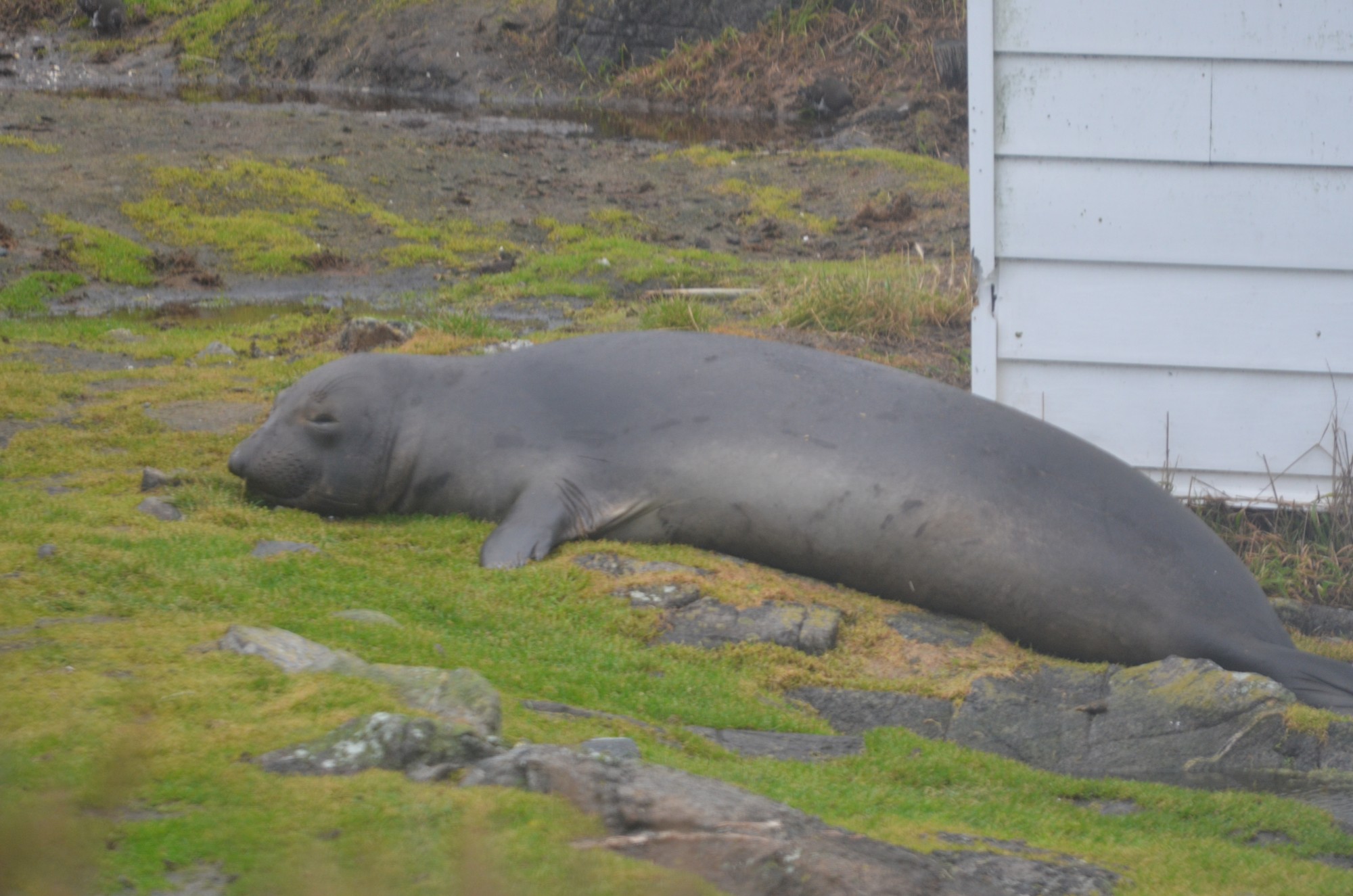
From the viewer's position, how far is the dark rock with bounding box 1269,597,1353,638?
230 inches

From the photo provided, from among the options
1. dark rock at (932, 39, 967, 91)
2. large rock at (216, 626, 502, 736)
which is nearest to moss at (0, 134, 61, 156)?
large rock at (216, 626, 502, 736)

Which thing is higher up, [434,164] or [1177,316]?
[434,164]

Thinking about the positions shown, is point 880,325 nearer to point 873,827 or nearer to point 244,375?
point 244,375

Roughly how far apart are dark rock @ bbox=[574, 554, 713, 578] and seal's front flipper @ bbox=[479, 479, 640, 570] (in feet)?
0.52

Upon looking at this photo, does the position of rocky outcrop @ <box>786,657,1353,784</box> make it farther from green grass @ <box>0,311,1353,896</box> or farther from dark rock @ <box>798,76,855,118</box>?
dark rock @ <box>798,76,855,118</box>

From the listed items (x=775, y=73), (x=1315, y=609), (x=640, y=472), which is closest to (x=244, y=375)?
(x=640, y=472)

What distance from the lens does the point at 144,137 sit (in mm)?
15836

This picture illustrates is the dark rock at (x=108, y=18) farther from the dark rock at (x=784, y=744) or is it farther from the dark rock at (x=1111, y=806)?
the dark rock at (x=1111, y=806)

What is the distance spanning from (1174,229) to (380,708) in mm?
4945

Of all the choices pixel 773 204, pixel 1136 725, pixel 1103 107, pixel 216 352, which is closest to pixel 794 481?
pixel 1136 725

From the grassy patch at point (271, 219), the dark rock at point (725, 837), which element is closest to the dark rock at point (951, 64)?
the grassy patch at point (271, 219)

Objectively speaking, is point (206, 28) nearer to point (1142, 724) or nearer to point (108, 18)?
point (108, 18)

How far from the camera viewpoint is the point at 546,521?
524 cm

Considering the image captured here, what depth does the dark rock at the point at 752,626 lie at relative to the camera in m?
4.54
